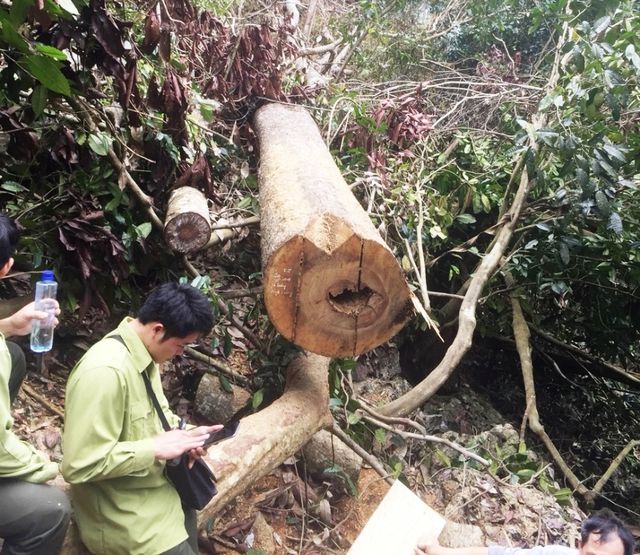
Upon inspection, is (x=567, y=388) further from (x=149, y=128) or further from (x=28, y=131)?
(x=28, y=131)

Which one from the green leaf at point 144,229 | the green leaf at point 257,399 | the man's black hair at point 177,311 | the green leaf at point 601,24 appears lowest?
the green leaf at point 257,399

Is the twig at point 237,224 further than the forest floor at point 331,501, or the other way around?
the twig at point 237,224

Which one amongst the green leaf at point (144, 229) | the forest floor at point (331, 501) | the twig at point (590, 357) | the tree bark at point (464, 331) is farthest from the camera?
the twig at point (590, 357)

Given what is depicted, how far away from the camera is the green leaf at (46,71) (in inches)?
66.0

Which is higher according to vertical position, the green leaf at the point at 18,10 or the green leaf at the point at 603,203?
the green leaf at the point at 18,10

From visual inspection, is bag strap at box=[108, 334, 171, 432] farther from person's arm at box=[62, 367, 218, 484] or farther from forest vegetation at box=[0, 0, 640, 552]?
forest vegetation at box=[0, 0, 640, 552]

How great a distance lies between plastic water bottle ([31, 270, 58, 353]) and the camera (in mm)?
1887

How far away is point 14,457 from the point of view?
1655 mm

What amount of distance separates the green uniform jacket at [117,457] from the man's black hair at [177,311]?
10cm

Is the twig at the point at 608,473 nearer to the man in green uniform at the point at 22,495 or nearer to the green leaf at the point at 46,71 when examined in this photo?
the man in green uniform at the point at 22,495

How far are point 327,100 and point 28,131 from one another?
295 centimetres

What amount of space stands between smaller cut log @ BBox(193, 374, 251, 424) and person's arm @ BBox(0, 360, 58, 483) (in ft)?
5.09

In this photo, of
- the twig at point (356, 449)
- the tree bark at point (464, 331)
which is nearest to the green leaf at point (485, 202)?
the tree bark at point (464, 331)

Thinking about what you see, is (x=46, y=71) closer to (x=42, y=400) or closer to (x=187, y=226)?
(x=187, y=226)
